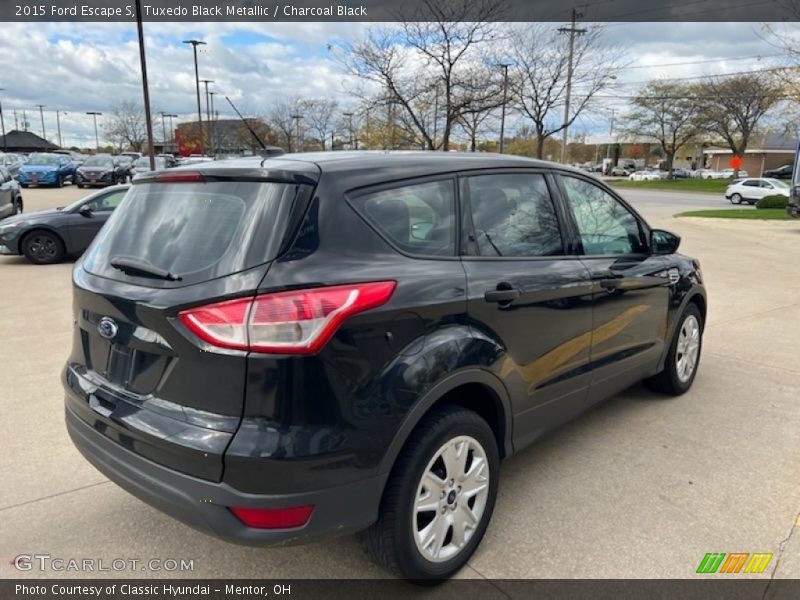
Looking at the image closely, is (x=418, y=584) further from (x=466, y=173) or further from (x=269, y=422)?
(x=466, y=173)

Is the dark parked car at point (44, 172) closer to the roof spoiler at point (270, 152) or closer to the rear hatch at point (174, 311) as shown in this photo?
the roof spoiler at point (270, 152)

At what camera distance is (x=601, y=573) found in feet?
8.41

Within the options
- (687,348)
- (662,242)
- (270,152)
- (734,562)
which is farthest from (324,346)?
(687,348)

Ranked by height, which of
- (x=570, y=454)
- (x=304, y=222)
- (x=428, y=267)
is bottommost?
(x=570, y=454)

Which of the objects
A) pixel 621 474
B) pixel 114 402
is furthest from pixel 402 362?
pixel 621 474

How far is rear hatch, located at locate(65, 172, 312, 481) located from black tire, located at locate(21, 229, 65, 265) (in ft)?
28.9

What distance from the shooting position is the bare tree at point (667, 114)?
5781cm

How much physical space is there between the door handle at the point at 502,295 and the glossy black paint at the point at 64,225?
8.98 metres

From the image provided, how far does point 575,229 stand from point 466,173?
2.92 feet

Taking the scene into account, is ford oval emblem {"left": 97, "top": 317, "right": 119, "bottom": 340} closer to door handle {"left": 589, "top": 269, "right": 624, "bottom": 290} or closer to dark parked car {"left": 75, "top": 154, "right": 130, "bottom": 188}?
door handle {"left": 589, "top": 269, "right": 624, "bottom": 290}

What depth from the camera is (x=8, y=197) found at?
1432 cm

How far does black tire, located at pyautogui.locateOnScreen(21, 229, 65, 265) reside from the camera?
10.1 meters

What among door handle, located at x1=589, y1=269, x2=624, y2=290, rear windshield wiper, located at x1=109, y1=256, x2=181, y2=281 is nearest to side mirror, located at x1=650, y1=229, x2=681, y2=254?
door handle, located at x1=589, y1=269, x2=624, y2=290

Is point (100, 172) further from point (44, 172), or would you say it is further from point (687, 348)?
point (687, 348)
